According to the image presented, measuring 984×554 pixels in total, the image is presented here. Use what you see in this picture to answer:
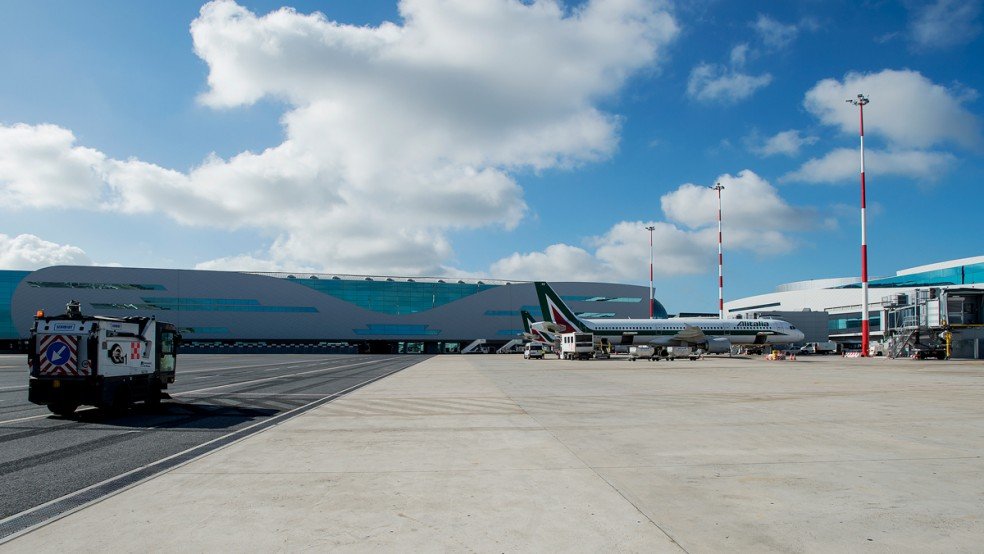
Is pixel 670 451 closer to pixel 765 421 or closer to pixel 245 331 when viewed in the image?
pixel 765 421

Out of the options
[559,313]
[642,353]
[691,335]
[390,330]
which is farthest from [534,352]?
[390,330]

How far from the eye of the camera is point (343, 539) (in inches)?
223

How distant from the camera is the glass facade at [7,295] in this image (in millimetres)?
98500

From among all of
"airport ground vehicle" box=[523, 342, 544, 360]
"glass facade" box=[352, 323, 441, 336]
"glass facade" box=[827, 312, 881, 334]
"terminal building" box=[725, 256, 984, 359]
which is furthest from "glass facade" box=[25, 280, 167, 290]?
"glass facade" box=[827, 312, 881, 334]

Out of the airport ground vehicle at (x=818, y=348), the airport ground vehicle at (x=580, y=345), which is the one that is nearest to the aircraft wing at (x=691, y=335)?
the airport ground vehicle at (x=580, y=345)

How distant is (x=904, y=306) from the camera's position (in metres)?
61.6

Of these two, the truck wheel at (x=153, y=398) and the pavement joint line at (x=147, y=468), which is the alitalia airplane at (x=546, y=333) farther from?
the truck wheel at (x=153, y=398)

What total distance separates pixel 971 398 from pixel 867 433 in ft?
33.7

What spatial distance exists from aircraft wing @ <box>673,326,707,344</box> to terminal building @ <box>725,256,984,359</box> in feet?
62.1

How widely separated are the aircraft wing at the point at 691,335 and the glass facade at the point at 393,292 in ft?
183

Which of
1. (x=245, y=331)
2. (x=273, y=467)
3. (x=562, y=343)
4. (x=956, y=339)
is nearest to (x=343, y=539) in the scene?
(x=273, y=467)

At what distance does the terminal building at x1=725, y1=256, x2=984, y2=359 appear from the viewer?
56.5 m

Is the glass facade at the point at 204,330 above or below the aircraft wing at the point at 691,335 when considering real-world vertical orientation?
below

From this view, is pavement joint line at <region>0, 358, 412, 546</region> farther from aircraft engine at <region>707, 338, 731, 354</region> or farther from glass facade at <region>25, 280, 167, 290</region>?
glass facade at <region>25, 280, 167, 290</region>
